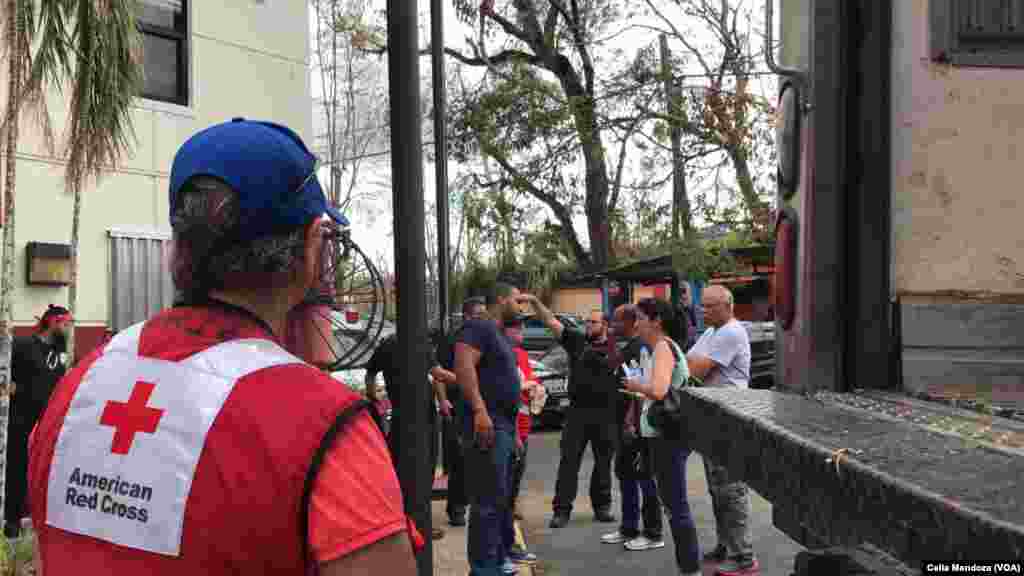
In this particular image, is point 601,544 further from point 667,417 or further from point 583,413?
point 667,417

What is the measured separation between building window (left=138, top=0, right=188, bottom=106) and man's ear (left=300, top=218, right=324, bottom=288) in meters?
12.5

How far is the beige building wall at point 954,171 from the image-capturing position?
9.84ft

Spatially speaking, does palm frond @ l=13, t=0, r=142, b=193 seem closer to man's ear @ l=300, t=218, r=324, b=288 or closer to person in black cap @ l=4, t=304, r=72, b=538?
person in black cap @ l=4, t=304, r=72, b=538

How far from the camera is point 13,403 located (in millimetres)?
8492

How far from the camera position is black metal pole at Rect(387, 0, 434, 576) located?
152 inches

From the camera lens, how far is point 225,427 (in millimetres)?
1515

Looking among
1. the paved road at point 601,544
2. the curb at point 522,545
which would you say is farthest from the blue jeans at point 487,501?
the paved road at point 601,544

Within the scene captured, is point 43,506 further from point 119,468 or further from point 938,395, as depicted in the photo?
point 938,395

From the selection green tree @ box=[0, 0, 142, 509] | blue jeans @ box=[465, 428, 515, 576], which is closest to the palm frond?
green tree @ box=[0, 0, 142, 509]

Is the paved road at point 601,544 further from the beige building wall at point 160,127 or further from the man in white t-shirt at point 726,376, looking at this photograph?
the beige building wall at point 160,127

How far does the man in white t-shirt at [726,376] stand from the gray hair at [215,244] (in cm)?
518

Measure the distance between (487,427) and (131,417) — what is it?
15.8ft

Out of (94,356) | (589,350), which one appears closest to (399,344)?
(94,356)

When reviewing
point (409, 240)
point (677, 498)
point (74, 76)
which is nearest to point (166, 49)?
point (74, 76)
